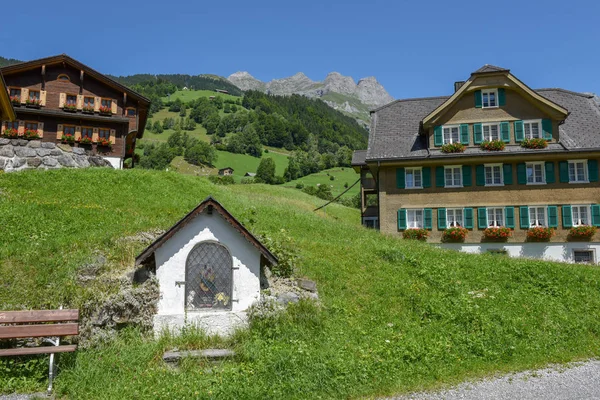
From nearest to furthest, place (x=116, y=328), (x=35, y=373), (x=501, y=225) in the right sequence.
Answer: (x=35, y=373)
(x=116, y=328)
(x=501, y=225)

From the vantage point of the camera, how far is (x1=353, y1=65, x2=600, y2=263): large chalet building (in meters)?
28.0

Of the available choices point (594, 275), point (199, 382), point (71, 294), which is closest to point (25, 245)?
point (71, 294)

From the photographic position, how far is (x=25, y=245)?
15.6 metres

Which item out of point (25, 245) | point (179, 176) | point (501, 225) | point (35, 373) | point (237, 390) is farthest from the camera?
point (179, 176)

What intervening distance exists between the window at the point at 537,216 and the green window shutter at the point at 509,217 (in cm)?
102

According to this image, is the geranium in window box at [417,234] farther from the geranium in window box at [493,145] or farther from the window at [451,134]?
the geranium in window box at [493,145]

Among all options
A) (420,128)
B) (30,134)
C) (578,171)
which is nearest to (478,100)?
(420,128)

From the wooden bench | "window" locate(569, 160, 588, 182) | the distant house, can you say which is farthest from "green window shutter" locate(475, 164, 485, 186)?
the distant house

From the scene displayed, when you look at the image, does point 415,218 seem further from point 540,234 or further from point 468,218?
point 540,234

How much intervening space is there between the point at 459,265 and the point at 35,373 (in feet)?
49.4

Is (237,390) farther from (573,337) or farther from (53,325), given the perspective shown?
(573,337)

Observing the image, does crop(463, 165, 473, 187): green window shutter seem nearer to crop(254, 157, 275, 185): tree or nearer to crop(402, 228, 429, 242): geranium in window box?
crop(402, 228, 429, 242): geranium in window box

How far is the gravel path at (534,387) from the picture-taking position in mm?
9398

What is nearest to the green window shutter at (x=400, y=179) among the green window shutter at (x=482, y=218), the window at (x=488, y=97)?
the green window shutter at (x=482, y=218)
